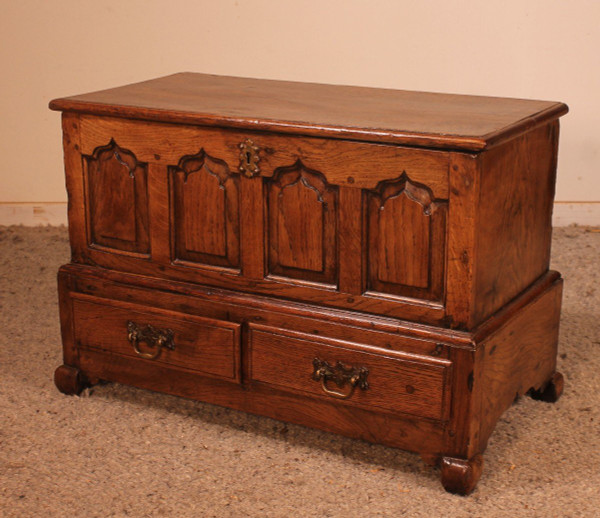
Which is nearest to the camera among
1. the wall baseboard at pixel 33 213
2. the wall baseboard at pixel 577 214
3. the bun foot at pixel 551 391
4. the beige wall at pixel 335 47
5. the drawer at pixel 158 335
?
the drawer at pixel 158 335

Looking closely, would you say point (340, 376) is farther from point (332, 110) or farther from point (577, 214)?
point (577, 214)

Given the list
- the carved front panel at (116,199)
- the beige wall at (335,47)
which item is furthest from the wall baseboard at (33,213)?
the carved front panel at (116,199)

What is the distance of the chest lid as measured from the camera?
1.95 meters

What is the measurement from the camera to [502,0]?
3.46m

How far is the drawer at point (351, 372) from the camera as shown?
6.59 ft

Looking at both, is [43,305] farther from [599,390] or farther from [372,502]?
[599,390]

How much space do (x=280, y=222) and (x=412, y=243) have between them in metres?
0.30

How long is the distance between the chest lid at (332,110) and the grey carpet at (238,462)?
0.68m

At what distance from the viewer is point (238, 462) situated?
2156mm

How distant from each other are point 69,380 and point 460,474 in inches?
38.6

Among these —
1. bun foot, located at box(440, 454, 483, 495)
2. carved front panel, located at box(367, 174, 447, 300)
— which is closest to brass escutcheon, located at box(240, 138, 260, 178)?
carved front panel, located at box(367, 174, 447, 300)

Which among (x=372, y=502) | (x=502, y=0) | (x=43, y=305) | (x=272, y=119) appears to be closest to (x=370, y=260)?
(x=272, y=119)

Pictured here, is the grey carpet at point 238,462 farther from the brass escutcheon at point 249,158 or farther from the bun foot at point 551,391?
the brass escutcheon at point 249,158

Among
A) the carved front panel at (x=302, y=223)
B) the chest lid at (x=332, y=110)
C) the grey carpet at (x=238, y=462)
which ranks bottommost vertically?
the grey carpet at (x=238, y=462)
